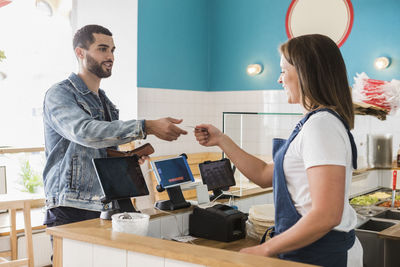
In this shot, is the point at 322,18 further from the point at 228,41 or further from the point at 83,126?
the point at 83,126

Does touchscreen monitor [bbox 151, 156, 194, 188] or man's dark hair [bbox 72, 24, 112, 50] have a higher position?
man's dark hair [bbox 72, 24, 112, 50]

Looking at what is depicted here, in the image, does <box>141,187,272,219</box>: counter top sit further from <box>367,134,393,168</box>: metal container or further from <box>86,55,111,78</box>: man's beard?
<box>367,134,393,168</box>: metal container

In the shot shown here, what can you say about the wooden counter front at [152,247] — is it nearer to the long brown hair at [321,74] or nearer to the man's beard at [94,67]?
the long brown hair at [321,74]

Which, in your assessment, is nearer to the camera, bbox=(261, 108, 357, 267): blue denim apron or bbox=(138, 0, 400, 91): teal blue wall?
bbox=(261, 108, 357, 267): blue denim apron

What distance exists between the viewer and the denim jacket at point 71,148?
2203mm

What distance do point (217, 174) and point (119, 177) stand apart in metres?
0.58

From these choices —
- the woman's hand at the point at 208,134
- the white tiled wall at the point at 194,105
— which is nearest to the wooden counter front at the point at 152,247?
the woman's hand at the point at 208,134

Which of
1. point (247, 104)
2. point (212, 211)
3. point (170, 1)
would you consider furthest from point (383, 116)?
point (170, 1)

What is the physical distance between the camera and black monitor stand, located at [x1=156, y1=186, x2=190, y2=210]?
239 centimetres

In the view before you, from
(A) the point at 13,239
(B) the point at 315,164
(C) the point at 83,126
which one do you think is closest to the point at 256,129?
(C) the point at 83,126

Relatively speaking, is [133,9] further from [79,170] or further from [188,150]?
[79,170]

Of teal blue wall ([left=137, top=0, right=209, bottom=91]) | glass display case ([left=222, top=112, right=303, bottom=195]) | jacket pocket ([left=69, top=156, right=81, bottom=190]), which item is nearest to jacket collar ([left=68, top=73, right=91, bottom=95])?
jacket pocket ([left=69, top=156, right=81, bottom=190])

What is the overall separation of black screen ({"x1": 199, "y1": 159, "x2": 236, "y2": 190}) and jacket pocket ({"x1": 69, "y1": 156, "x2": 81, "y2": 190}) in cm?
59

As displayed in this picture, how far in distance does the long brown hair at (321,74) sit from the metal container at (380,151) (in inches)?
103
